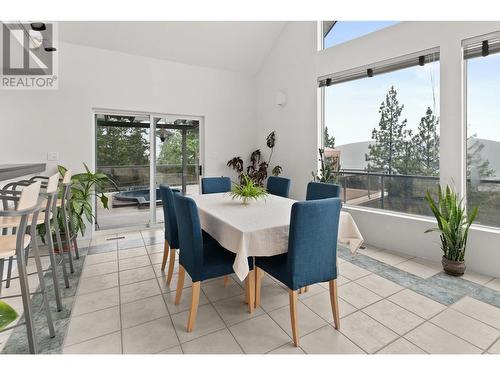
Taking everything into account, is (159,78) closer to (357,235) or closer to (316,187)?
(316,187)

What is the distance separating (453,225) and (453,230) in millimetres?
52

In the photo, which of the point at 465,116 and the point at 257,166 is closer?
the point at 465,116

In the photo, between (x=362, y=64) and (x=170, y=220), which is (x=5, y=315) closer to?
(x=170, y=220)

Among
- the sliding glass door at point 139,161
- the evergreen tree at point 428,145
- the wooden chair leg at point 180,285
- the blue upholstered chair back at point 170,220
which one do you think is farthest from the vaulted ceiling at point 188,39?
the wooden chair leg at point 180,285

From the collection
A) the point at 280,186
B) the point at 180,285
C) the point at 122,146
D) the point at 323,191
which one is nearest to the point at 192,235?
the point at 180,285

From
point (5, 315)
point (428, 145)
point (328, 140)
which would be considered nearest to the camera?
point (5, 315)

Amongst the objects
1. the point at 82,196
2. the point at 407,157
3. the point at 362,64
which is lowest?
the point at 82,196

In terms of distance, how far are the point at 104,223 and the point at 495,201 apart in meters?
5.25

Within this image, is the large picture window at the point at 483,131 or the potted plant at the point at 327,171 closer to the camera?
the large picture window at the point at 483,131

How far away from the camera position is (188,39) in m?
4.40

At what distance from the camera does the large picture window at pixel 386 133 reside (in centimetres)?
326

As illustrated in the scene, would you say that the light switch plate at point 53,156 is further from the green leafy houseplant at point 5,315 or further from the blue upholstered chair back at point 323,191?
the blue upholstered chair back at point 323,191

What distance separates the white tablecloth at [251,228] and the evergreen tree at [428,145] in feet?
5.60
